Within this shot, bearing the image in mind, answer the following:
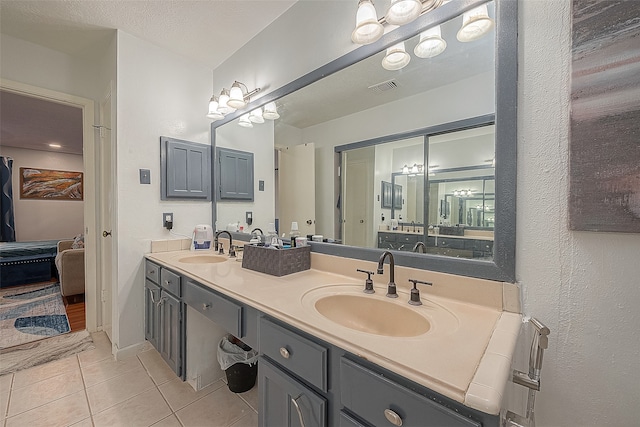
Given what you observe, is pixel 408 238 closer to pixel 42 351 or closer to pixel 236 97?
pixel 236 97

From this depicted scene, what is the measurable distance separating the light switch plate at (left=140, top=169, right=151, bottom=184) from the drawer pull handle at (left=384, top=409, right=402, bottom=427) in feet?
7.29

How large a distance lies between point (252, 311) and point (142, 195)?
1.59 meters

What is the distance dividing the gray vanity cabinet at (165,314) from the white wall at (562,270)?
1.71m

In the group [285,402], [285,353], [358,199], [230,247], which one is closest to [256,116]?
[230,247]

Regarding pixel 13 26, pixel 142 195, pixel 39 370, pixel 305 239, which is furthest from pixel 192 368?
pixel 13 26

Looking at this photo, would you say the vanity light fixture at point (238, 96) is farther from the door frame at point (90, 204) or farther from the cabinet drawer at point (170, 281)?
the door frame at point (90, 204)

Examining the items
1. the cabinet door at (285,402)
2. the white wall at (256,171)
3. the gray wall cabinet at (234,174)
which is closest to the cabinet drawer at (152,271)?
the white wall at (256,171)

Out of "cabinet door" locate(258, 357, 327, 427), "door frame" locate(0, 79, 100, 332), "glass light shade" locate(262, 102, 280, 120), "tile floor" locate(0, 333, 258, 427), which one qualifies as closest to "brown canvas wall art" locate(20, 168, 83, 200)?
"door frame" locate(0, 79, 100, 332)

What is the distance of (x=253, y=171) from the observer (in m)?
2.20

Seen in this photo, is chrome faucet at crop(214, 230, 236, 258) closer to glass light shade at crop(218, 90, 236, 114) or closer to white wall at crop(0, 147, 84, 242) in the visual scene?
glass light shade at crop(218, 90, 236, 114)

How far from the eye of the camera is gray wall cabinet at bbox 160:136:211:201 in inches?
83.5

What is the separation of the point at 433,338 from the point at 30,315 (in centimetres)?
391

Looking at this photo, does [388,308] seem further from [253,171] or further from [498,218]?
[253,171]

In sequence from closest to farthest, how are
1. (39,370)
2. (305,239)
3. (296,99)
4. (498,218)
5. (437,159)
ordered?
(498,218) < (437,159) < (305,239) < (296,99) < (39,370)
